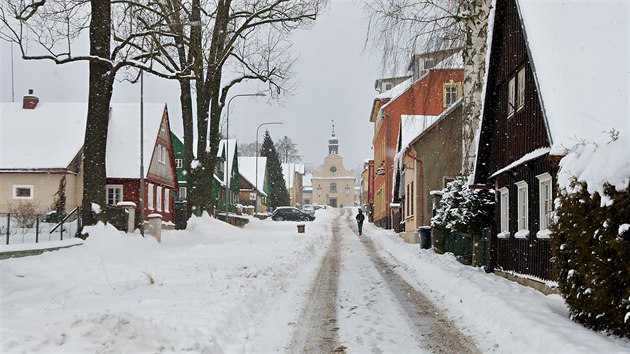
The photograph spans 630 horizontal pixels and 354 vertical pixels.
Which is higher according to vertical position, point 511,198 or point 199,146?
point 199,146

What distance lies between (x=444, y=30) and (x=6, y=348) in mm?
14173

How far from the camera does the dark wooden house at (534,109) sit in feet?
33.6

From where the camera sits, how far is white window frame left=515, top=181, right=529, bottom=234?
530 inches

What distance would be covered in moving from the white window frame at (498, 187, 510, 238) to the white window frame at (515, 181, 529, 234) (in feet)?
2.86

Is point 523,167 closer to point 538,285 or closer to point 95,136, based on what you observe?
point 538,285

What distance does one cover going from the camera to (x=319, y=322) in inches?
361

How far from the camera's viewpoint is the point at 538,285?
39.1ft

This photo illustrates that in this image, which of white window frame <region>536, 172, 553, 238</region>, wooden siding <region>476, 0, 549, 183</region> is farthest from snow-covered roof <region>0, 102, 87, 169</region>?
white window frame <region>536, 172, 553, 238</region>

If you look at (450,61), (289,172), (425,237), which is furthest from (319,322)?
(289,172)

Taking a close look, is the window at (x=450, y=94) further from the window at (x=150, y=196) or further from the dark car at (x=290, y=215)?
the dark car at (x=290, y=215)

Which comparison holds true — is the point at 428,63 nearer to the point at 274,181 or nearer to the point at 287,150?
the point at 274,181

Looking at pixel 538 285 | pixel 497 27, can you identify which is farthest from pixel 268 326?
pixel 497 27

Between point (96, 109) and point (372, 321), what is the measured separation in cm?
1277

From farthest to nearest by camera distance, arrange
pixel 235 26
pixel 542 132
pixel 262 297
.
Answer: pixel 235 26
pixel 542 132
pixel 262 297
